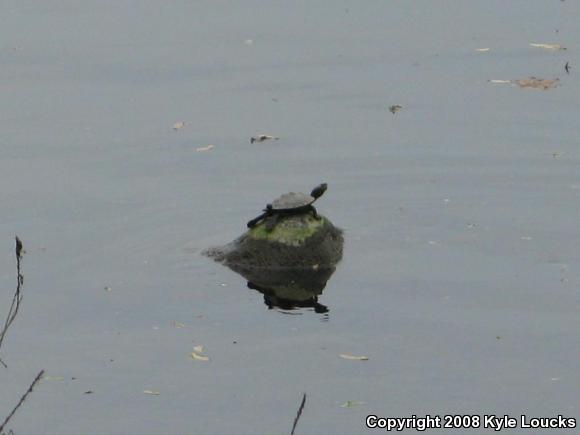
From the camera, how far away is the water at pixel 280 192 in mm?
10422

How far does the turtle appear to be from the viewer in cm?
1299

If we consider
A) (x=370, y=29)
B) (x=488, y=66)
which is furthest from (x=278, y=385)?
(x=370, y=29)

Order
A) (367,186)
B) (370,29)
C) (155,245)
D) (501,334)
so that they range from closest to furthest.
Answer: (501,334) < (155,245) < (367,186) < (370,29)

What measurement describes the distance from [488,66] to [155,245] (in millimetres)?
6252

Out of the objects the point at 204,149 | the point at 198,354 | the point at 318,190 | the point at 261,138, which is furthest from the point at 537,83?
the point at 198,354

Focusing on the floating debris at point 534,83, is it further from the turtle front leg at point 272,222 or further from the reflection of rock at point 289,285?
the reflection of rock at point 289,285

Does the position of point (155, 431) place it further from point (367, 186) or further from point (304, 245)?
point (367, 186)

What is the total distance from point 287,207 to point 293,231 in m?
0.20

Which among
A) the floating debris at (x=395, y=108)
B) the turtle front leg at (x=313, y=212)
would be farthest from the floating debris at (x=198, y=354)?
the floating debris at (x=395, y=108)

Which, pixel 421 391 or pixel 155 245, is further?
pixel 155 245

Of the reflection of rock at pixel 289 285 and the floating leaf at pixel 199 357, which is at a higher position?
the floating leaf at pixel 199 357

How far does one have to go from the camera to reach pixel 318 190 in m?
13.3

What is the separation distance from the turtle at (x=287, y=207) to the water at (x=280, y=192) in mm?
421

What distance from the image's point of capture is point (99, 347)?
11.2 m
